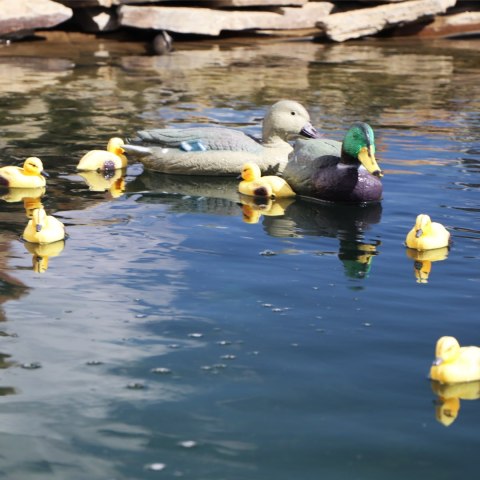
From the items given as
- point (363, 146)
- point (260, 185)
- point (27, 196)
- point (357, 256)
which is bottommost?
point (357, 256)

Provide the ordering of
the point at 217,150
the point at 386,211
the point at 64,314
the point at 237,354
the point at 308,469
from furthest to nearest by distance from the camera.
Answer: the point at 217,150 < the point at 386,211 < the point at 64,314 < the point at 237,354 < the point at 308,469

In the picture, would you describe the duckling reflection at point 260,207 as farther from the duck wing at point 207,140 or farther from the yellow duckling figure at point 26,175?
the yellow duckling figure at point 26,175

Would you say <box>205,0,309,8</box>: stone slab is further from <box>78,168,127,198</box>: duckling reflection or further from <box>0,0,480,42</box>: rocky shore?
<box>78,168,127,198</box>: duckling reflection

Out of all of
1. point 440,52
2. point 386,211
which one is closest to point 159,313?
point 386,211

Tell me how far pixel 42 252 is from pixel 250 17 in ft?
49.4

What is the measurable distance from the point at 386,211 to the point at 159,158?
98.2 inches

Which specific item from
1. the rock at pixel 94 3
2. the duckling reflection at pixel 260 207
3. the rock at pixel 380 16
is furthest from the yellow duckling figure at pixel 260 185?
the rock at pixel 380 16

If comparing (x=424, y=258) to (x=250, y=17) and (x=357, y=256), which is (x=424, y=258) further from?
(x=250, y=17)

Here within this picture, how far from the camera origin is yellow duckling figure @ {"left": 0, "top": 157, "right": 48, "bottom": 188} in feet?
32.7

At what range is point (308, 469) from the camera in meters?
5.12

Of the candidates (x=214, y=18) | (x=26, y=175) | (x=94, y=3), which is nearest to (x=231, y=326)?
(x=26, y=175)

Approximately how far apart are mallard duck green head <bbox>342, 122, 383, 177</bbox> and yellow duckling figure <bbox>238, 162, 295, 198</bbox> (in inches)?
30.3

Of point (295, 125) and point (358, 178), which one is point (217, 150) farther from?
point (358, 178)

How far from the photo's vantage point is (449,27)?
23797 mm
